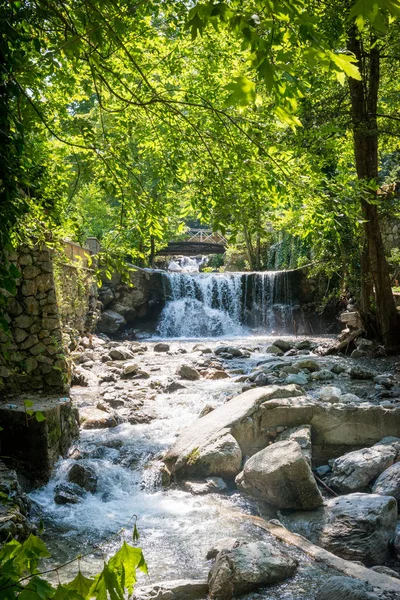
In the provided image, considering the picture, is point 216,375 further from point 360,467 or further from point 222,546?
point 222,546

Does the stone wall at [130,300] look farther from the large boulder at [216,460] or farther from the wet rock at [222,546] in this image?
the wet rock at [222,546]

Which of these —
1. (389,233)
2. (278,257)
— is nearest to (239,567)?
(389,233)

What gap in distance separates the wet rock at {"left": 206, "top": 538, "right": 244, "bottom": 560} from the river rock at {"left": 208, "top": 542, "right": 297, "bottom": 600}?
16 centimetres

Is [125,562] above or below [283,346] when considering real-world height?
above

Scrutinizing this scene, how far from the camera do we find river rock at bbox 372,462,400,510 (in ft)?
13.9

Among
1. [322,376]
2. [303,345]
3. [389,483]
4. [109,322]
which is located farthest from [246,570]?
[109,322]

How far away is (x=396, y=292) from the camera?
11977 mm

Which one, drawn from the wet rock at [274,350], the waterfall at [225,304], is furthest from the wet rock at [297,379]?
the waterfall at [225,304]

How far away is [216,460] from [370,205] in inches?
266

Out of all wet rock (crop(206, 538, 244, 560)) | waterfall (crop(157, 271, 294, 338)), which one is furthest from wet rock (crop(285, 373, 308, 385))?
waterfall (crop(157, 271, 294, 338))

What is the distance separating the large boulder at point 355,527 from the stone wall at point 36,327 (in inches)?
134

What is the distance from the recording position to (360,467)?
15.3 feet

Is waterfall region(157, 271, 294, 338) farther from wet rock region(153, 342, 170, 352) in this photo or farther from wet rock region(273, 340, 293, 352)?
wet rock region(273, 340, 293, 352)

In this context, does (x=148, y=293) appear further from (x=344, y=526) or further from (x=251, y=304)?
(x=344, y=526)
